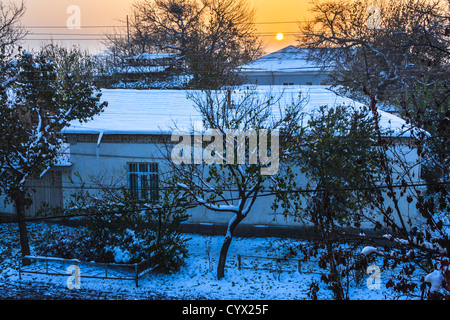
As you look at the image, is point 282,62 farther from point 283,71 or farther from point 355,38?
point 355,38

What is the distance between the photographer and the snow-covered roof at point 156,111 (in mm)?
16217

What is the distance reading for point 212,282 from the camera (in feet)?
40.4

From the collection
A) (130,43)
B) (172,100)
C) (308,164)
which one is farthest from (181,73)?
(308,164)

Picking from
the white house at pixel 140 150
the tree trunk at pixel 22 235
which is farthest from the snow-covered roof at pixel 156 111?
the tree trunk at pixel 22 235

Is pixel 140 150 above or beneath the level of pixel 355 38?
beneath

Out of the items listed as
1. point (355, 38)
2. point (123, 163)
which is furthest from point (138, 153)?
point (355, 38)

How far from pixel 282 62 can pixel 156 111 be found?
88.6 feet

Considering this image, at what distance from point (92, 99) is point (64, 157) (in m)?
4.03

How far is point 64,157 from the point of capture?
17.5m

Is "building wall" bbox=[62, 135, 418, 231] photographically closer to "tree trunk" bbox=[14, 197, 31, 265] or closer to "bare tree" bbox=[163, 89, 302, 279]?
"tree trunk" bbox=[14, 197, 31, 265]

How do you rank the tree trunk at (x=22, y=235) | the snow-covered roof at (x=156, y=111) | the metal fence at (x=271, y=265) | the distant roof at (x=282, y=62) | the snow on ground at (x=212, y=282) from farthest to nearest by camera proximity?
the distant roof at (x=282, y=62)
the snow-covered roof at (x=156, y=111)
the tree trunk at (x=22, y=235)
the metal fence at (x=271, y=265)
the snow on ground at (x=212, y=282)

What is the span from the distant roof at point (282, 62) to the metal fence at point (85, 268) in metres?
29.2

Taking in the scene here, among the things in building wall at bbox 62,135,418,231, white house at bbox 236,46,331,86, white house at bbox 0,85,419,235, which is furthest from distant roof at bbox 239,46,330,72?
building wall at bbox 62,135,418,231

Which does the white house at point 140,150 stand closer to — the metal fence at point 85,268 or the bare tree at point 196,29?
the metal fence at point 85,268
